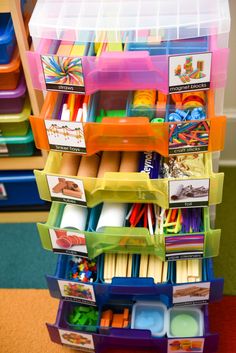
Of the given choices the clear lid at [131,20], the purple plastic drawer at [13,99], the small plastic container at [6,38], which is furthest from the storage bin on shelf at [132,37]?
the purple plastic drawer at [13,99]

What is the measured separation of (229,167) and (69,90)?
92cm

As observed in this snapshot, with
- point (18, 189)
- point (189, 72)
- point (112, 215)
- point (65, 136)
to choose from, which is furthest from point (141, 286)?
point (18, 189)

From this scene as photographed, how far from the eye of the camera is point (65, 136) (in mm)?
1018

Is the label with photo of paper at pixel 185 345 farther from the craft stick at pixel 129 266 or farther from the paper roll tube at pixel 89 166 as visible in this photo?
the paper roll tube at pixel 89 166

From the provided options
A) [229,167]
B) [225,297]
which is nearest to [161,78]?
[225,297]

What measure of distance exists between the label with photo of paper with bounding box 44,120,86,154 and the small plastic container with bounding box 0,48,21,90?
26 centimetres

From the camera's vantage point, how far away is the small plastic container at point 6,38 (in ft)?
3.74

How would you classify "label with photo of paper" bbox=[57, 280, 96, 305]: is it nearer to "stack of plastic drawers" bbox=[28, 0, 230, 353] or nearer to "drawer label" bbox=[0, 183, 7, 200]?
"stack of plastic drawers" bbox=[28, 0, 230, 353]

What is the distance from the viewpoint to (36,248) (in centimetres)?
160

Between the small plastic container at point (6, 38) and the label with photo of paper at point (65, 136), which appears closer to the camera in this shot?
the label with photo of paper at point (65, 136)

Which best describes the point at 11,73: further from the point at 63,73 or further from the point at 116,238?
the point at 116,238

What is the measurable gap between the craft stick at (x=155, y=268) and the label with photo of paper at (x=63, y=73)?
0.46m

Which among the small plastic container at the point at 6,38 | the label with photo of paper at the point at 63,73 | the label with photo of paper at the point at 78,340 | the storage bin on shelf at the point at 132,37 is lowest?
the label with photo of paper at the point at 78,340

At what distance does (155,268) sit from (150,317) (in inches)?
7.2
